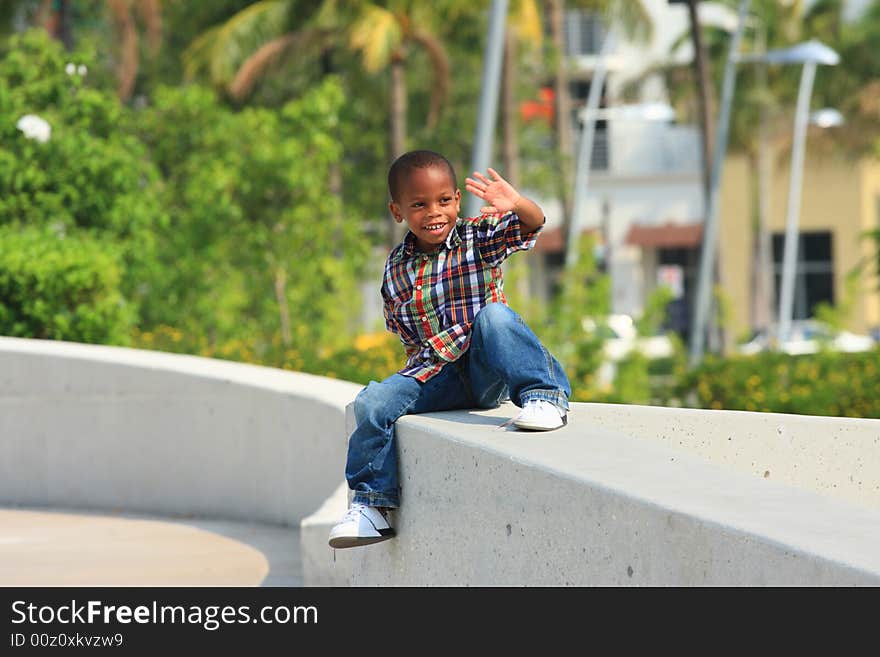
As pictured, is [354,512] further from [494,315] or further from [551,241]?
[551,241]

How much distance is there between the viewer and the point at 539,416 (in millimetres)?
4594

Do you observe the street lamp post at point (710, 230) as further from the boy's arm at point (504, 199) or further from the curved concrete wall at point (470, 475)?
the boy's arm at point (504, 199)

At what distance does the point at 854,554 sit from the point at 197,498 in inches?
225

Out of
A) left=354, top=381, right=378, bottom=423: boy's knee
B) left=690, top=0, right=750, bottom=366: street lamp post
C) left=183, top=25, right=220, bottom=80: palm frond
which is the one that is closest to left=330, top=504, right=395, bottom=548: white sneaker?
left=354, top=381, right=378, bottom=423: boy's knee

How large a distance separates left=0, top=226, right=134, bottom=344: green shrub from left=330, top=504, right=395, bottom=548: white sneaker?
580 centimetres

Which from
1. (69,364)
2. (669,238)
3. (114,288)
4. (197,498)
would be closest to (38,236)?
(114,288)

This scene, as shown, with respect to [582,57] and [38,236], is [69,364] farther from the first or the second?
[582,57]

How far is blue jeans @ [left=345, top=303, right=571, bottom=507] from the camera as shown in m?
4.80

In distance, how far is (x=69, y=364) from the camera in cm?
860

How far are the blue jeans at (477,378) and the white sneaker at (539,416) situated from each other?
0.18 feet

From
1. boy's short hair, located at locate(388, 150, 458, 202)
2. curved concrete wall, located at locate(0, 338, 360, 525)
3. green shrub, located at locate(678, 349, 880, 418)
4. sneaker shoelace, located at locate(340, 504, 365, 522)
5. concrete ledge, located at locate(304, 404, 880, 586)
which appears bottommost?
green shrub, located at locate(678, 349, 880, 418)

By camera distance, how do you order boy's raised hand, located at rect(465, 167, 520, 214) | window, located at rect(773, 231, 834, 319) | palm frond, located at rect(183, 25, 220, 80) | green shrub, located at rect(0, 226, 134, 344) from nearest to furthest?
boy's raised hand, located at rect(465, 167, 520, 214), green shrub, located at rect(0, 226, 134, 344), palm frond, located at rect(183, 25, 220, 80), window, located at rect(773, 231, 834, 319)

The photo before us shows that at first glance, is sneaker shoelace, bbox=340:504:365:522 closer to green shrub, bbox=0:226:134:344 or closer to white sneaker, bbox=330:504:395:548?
white sneaker, bbox=330:504:395:548

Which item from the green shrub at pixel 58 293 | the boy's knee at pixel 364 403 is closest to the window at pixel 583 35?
the green shrub at pixel 58 293
